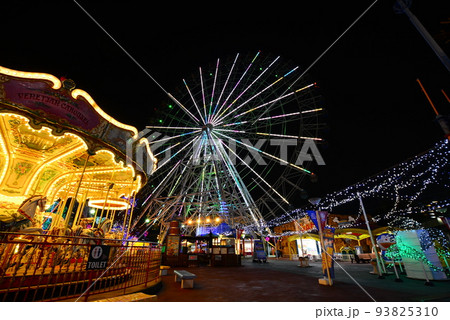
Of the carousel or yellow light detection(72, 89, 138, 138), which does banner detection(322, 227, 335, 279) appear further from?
yellow light detection(72, 89, 138, 138)

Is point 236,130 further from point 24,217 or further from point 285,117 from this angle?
point 24,217

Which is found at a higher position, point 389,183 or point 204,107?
point 204,107

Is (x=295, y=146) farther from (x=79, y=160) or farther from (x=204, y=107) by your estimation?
(x=79, y=160)

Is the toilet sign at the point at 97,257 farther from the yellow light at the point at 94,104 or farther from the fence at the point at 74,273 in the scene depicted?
the yellow light at the point at 94,104

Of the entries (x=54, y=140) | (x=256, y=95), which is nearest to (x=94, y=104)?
(x=54, y=140)

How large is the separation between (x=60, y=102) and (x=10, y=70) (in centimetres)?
112

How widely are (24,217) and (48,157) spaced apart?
2.22 m

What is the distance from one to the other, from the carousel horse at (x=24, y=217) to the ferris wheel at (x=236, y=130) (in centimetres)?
954

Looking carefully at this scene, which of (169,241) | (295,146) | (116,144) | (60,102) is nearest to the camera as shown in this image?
(60,102)

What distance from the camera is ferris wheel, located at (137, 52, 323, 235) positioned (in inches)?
641

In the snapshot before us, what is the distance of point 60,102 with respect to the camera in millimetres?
5555

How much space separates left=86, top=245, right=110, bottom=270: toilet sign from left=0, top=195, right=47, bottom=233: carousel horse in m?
3.65
